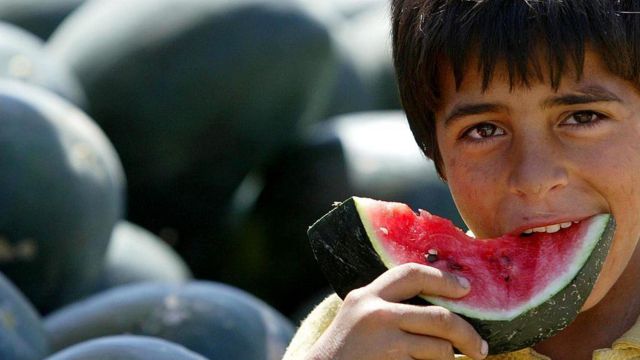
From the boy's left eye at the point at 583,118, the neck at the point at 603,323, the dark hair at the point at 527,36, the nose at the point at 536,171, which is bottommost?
the neck at the point at 603,323

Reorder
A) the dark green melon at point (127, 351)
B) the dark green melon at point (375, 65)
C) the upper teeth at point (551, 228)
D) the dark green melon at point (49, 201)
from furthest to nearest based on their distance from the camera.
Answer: the dark green melon at point (375, 65) → the dark green melon at point (49, 201) → the dark green melon at point (127, 351) → the upper teeth at point (551, 228)

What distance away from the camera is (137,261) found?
4.63 m

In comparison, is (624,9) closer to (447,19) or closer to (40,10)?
(447,19)

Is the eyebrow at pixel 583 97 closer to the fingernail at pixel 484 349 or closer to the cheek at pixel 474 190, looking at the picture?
the cheek at pixel 474 190

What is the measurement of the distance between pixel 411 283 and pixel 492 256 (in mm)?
301

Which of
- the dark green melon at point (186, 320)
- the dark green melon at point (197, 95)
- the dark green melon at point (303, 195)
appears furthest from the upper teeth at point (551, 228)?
the dark green melon at point (197, 95)

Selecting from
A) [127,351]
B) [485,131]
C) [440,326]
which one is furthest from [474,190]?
[127,351]

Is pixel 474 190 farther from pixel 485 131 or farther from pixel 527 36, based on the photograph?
pixel 527 36

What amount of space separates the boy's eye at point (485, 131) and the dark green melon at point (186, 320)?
1.34 meters

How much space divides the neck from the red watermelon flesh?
0.14 meters

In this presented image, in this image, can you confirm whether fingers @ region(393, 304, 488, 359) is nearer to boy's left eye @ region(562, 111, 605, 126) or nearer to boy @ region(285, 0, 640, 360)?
boy @ region(285, 0, 640, 360)

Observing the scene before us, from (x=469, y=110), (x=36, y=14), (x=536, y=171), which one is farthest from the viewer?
(x=36, y=14)

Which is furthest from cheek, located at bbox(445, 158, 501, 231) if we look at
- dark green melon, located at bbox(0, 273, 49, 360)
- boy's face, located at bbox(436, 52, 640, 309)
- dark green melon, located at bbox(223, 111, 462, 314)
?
dark green melon, located at bbox(223, 111, 462, 314)

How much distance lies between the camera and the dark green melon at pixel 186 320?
3598 millimetres
